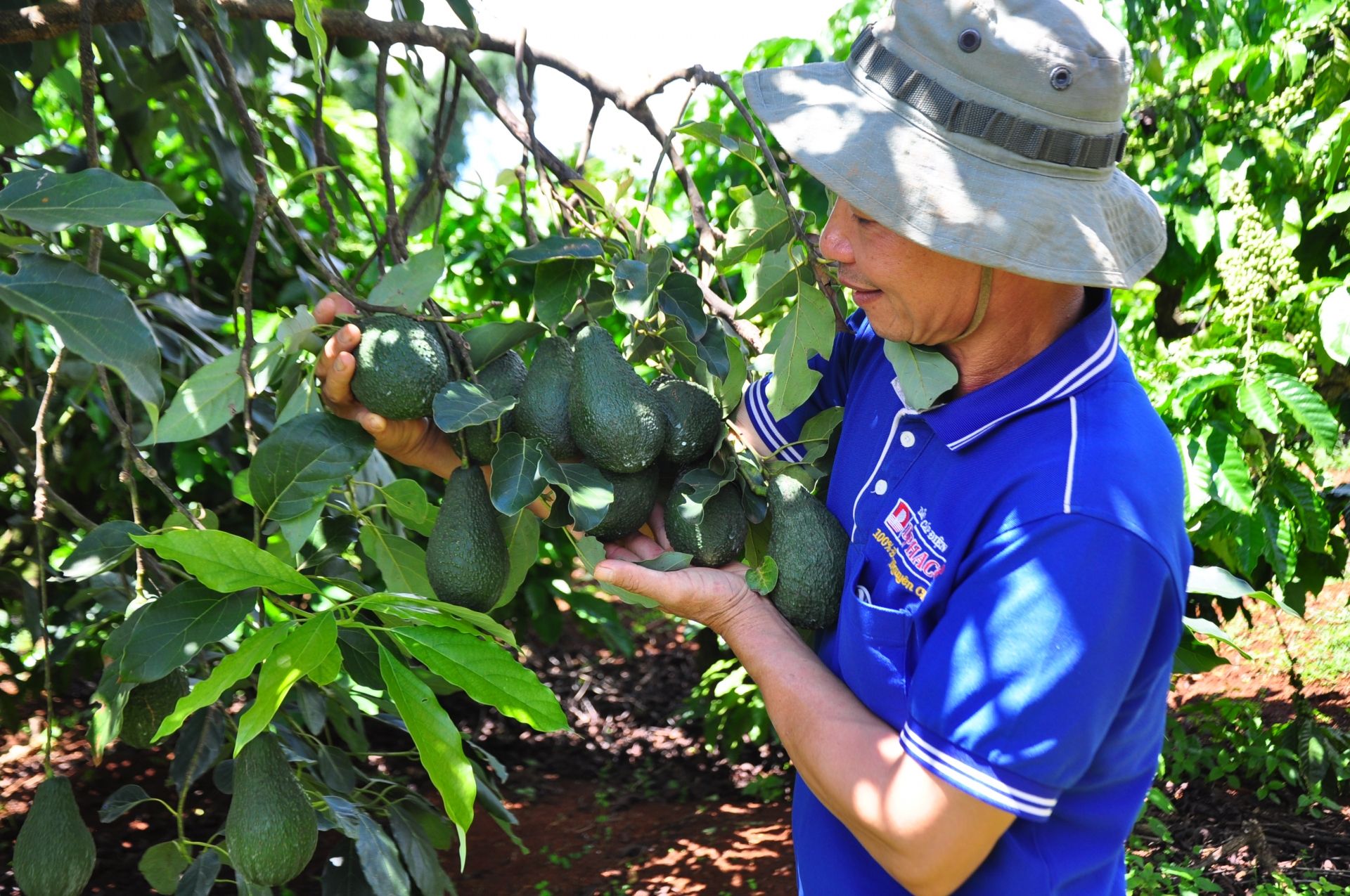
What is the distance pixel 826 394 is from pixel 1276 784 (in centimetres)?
258

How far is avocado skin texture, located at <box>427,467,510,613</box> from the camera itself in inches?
52.7

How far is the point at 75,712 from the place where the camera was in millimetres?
3771

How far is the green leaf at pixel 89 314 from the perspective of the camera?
46.6 inches

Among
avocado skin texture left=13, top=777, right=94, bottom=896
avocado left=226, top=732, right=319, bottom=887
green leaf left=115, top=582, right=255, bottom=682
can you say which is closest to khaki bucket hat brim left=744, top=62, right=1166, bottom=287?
green leaf left=115, top=582, right=255, bottom=682

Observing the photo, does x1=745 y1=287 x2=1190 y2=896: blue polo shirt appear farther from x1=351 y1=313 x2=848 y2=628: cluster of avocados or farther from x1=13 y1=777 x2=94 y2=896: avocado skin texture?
x1=13 y1=777 x2=94 y2=896: avocado skin texture

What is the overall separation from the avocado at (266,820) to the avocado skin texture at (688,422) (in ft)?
2.23

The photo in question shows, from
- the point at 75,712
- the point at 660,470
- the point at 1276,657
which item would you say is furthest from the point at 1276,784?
the point at 75,712

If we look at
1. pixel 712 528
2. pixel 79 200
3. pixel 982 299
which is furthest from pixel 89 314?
pixel 982 299

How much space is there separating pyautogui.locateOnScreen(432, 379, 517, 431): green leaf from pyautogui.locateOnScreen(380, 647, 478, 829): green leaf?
0.86 feet

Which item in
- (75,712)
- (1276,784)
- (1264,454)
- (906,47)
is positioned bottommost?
(75,712)

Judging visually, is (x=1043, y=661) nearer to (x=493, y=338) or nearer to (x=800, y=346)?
(x=800, y=346)

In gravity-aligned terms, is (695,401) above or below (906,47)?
below

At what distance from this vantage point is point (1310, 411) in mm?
2604

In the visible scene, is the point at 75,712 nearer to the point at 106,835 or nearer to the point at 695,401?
the point at 106,835
